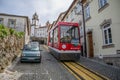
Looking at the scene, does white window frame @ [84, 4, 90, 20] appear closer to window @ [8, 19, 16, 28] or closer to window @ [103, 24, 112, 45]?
window @ [103, 24, 112, 45]

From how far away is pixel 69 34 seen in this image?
47.1ft

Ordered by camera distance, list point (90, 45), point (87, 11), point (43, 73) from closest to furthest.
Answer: point (43, 73), point (90, 45), point (87, 11)

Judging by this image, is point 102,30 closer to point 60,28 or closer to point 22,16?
point 60,28

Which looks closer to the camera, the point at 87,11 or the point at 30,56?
the point at 30,56

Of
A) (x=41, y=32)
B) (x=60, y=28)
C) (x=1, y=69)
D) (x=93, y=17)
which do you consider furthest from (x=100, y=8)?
(x=41, y=32)

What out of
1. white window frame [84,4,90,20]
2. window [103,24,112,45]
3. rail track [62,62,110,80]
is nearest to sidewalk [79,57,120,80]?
rail track [62,62,110,80]

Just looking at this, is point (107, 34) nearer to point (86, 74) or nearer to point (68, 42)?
point (68, 42)

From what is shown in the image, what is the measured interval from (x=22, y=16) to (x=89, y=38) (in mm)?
20045

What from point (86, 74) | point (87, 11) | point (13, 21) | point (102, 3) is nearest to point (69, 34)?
point (102, 3)

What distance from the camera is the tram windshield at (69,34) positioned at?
14.2 meters

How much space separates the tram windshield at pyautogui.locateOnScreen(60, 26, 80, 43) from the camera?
14164 millimetres

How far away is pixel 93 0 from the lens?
1623 cm

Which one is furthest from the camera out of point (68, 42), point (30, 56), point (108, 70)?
point (68, 42)

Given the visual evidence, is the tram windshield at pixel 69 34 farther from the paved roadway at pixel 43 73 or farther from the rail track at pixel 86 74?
the rail track at pixel 86 74
